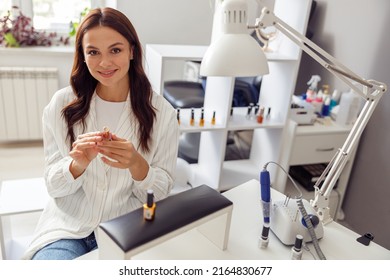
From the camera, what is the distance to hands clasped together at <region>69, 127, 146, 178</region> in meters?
0.98

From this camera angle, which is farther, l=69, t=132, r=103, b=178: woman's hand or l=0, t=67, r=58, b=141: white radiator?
l=0, t=67, r=58, b=141: white radiator

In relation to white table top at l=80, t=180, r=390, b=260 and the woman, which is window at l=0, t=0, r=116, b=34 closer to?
the woman

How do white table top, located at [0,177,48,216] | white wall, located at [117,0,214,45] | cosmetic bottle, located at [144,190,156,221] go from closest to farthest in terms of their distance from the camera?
1. cosmetic bottle, located at [144,190,156,221]
2. white table top, located at [0,177,48,216]
3. white wall, located at [117,0,214,45]

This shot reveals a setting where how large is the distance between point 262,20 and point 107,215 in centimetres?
76

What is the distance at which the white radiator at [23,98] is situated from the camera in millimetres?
2732

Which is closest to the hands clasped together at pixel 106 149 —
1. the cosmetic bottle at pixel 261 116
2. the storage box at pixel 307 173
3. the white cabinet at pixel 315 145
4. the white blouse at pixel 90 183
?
the white blouse at pixel 90 183

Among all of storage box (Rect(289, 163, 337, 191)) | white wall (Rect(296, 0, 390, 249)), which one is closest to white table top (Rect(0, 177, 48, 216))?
storage box (Rect(289, 163, 337, 191))

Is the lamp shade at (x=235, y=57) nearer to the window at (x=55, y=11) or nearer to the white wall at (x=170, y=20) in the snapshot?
the white wall at (x=170, y=20)

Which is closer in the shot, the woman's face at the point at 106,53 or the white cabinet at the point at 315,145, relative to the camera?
the woman's face at the point at 106,53

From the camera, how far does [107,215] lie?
1.21 metres

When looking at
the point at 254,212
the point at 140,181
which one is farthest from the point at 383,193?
the point at 140,181

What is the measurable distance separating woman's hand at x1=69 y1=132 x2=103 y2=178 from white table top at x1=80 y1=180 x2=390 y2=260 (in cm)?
26

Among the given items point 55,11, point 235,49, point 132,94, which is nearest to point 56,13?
point 55,11

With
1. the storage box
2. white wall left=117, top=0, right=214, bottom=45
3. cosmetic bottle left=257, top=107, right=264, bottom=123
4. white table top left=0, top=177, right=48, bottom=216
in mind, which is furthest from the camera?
white wall left=117, top=0, right=214, bottom=45
